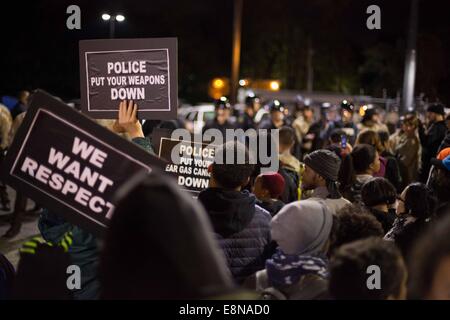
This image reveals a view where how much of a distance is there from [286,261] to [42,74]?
1247 inches

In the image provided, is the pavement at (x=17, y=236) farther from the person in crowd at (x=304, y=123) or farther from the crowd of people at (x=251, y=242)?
the person in crowd at (x=304, y=123)

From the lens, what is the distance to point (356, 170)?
647 centimetres

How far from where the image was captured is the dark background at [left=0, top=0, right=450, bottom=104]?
103 feet

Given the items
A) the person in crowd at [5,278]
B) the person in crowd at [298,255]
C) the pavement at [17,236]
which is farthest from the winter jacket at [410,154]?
the person in crowd at [5,278]

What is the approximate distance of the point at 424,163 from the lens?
10812 millimetres

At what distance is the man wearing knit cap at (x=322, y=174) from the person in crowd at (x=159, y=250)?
340 cm

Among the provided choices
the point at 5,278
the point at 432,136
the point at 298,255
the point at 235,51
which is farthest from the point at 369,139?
the point at 235,51

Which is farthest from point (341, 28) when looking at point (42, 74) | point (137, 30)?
point (42, 74)

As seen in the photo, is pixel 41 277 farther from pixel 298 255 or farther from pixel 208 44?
pixel 208 44

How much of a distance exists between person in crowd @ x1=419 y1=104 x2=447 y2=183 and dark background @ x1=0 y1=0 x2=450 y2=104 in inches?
563

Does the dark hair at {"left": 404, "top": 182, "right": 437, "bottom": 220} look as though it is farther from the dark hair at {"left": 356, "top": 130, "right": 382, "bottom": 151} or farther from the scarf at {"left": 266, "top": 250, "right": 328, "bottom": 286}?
the dark hair at {"left": 356, "top": 130, "right": 382, "bottom": 151}

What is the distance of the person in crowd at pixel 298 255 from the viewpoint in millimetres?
2973

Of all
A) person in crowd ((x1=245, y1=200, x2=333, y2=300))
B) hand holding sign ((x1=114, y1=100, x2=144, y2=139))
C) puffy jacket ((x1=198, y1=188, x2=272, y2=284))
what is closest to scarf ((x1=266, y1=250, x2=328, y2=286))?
person in crowd ((x1=245, y1=200, x2=333, y2=300))

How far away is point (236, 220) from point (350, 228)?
81 cm
